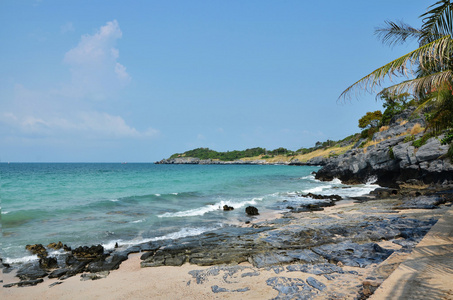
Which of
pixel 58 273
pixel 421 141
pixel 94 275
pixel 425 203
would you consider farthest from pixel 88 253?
pixel 421 141

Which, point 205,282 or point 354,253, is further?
point 354,253

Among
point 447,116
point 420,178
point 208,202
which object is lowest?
point 208,202

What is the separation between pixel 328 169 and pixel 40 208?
128 feet

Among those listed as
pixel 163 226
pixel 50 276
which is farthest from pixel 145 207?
pixel 50 276

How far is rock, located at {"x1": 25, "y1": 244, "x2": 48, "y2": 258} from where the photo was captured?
9891mm

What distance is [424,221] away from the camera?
11.2 metres

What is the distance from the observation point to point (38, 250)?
33.7ft

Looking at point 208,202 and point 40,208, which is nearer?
point 40,208

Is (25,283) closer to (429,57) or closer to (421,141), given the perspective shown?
(429,57)

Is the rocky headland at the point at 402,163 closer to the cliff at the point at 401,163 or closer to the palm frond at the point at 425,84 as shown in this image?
the cliff at the point at 401,163

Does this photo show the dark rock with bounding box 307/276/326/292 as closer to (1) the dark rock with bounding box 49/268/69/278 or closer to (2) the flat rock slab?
(2) the flat rock slab

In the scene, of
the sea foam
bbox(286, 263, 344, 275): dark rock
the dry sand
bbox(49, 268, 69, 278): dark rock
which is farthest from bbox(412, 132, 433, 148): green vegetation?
bbox(49, 268, 69, 278): dark rock

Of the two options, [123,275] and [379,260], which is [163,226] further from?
[379,260]

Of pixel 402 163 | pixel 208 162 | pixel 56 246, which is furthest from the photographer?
pixel 208 162
